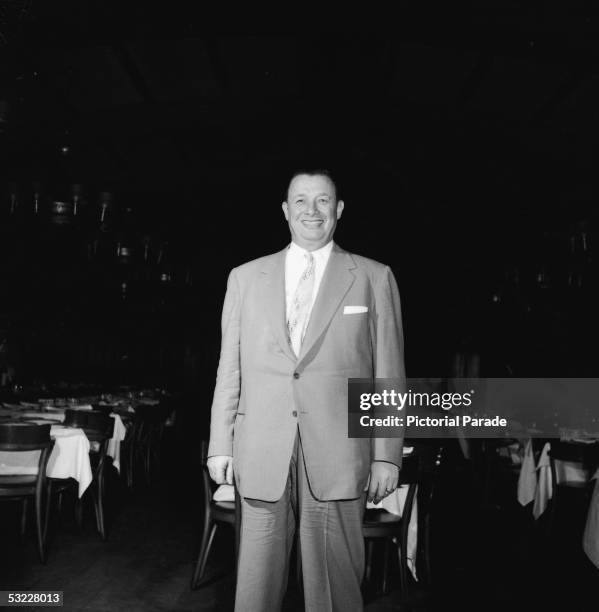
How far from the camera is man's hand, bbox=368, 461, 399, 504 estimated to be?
6.19 ft

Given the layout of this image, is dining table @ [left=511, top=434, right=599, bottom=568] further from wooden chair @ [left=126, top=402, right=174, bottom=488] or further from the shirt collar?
wooden chair @ [left=126, top=402, right=174, bottom=488]

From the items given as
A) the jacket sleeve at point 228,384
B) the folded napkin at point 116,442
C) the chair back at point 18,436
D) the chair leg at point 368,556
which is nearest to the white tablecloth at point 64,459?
the chair back at point 18,436

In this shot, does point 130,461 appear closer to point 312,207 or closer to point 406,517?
point 406,517

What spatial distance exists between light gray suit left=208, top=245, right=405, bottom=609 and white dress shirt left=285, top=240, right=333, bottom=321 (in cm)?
3

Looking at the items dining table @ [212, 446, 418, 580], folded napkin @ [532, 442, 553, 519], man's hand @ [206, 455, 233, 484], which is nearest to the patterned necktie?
man's hand @ [206, 455, 233, 484]

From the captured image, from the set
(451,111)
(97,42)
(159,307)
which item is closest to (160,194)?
(159,307)

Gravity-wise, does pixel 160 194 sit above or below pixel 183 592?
above

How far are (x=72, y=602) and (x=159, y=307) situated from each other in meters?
10.1

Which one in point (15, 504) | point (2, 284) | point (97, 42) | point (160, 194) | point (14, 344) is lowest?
point (15, 504)

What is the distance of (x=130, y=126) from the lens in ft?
29.4

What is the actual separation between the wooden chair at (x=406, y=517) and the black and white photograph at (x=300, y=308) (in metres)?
0.02

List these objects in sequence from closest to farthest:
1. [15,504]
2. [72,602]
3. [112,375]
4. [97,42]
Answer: [72,602] < [15,504] < [97,42] < [112,375]

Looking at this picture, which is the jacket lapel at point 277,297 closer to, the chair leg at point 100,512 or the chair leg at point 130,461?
the chair leg at point 100,512

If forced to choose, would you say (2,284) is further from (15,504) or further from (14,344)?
(15,504)
